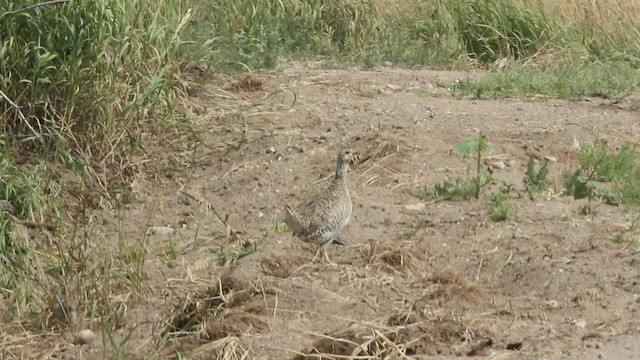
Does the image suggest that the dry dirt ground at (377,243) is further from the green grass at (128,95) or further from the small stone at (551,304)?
the green grass at (128,95)

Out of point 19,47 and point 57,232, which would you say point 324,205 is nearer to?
point 57,232

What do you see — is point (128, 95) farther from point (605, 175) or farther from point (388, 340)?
point (388, 340)

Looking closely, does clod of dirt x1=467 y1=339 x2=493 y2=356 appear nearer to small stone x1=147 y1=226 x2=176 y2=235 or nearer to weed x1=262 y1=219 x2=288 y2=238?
weed x1=262 y1=219 x2=288 y2=238

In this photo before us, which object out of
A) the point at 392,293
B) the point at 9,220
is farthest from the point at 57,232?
the point at 392,293

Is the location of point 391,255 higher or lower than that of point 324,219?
lower

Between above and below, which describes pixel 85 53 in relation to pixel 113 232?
above

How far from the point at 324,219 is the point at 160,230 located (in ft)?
5.26

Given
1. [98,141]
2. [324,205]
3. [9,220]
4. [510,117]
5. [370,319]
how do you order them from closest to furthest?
[370,319] → [324,205] → [9,220] → [98,141] → [510,117]

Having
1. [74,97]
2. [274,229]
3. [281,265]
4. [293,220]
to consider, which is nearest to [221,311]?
Result: [281,265]

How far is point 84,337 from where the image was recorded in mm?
6812

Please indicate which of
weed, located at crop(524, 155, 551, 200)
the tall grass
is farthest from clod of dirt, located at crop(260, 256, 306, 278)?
weed, located at crop(524, 155, 551, 200)

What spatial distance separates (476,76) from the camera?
11.8m

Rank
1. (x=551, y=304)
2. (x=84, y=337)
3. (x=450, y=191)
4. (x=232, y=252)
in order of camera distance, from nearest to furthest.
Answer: (x=551, y=304)
(x=84, y=337)
(x=232, y=252)
(x=450, y=191)

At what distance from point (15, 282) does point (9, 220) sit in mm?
507
